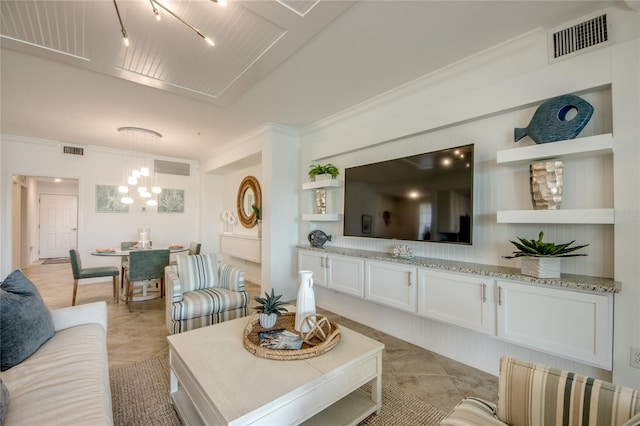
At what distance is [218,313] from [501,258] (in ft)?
8.76

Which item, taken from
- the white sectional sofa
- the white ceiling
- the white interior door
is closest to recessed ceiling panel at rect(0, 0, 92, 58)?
the white ceiling

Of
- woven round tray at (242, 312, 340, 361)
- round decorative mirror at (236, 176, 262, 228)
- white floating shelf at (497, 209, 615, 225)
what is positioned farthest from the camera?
round decorative mirror at (236, 176, 262, 228)

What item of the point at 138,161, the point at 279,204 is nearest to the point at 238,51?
the point at 279,204

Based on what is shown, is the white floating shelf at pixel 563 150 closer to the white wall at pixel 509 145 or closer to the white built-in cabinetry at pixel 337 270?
the white wall at pixel 509 145

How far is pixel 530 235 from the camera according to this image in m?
2.10

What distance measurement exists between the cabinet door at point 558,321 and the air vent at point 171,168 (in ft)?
21.2

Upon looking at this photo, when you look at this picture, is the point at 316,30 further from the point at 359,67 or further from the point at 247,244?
the point at 247,244

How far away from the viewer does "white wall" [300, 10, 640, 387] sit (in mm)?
1646

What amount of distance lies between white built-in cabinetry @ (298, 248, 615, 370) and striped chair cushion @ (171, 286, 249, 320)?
1324 mm

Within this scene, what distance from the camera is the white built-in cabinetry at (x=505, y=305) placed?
1596mm

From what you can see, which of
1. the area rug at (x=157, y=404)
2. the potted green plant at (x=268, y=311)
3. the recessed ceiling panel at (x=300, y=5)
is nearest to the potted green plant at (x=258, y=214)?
the area rug at (x=157, y=404)

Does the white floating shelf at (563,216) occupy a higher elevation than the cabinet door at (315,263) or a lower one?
higher

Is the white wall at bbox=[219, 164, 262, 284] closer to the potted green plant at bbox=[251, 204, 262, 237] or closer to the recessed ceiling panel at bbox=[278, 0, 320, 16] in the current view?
the potted green plant at bbox=[251, 204, 262, 237]

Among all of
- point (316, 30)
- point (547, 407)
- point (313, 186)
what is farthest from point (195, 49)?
point (547, 407)
